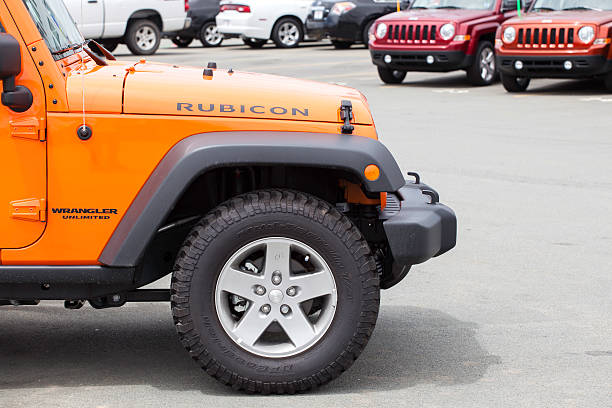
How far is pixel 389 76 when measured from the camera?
1898 centimetres

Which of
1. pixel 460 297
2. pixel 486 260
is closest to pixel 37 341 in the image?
pixel 460 297

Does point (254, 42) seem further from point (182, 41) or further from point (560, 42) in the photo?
point (560, 42)

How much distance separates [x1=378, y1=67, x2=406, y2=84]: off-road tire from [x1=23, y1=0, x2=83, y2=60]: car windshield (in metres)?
14.1

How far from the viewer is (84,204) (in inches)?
170

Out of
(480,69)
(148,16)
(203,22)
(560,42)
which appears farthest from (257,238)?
(203,22)

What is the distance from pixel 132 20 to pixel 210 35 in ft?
13.7

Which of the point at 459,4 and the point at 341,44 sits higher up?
the point at 459,4

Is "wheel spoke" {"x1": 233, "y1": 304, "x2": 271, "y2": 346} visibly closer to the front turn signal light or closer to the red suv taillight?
the front turn signal light

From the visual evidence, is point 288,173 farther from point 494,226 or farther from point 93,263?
point 494,226

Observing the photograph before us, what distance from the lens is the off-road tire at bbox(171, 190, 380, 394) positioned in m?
4.34

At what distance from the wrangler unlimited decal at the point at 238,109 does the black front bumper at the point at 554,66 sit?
40.8ft

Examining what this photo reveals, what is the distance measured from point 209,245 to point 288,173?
537 millimetres

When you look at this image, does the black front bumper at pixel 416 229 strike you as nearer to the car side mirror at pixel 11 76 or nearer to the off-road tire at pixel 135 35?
the car side mirror at pixel 11 76

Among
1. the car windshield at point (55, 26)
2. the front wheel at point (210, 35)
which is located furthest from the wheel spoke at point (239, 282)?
the front wheel at point (210, 35)
